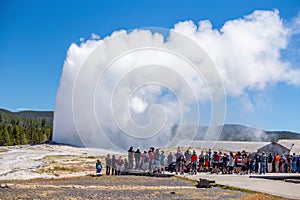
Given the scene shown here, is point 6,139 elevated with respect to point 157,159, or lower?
elevated

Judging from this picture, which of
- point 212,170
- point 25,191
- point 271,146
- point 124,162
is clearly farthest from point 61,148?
point 25,191

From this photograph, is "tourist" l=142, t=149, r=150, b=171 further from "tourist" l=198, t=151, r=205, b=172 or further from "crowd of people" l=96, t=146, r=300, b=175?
"tourist" l=198, t=151, r=205, b=172

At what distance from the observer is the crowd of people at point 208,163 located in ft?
92.3

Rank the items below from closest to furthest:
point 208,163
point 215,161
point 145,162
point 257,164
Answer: point 215,161 < point 257,164 < point 145,162 < point 208,163

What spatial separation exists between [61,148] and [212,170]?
51.0 meters

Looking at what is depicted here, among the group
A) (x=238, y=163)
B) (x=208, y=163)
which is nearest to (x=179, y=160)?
(x=208, y=163)

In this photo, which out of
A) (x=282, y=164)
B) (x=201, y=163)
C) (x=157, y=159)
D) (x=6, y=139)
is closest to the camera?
(x=157, y=159)

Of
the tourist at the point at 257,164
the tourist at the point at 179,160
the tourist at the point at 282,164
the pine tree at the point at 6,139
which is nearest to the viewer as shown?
the tourist at the point at 179,160

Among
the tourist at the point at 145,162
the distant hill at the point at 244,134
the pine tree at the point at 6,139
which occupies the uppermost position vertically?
the distant hill at the point at 244,134

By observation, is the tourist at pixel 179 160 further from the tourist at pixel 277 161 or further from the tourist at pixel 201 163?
the tourist at pixel 277 161

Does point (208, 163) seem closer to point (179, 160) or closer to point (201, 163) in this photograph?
point (201, 163)

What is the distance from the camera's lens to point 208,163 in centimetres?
2947

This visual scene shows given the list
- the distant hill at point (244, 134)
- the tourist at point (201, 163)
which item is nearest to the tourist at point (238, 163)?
the tourist at point (201, 163)

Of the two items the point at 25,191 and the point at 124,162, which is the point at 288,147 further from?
the point at 25,191
